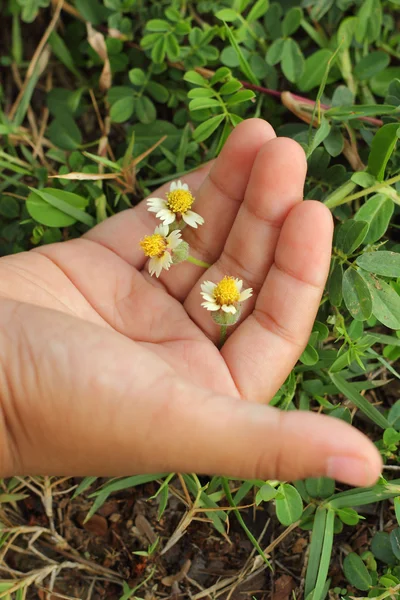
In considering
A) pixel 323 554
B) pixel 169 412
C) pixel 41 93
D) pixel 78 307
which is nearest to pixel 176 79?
pixel 41 93

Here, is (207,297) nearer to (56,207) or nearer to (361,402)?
(361,402)

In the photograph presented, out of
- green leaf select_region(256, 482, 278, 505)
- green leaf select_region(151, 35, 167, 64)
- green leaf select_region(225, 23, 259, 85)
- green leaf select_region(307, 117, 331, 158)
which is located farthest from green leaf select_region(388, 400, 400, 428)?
green leaf select_region(151, 35, 167, 64)

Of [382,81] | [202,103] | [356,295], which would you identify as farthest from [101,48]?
[356,295]

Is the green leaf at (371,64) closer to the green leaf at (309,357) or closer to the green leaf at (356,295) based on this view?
the green leaf at (356,295)

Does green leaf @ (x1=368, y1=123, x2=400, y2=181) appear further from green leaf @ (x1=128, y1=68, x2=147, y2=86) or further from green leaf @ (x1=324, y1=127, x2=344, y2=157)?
green leaf @ (x1=128, y1=68, x2=147, y2=86)

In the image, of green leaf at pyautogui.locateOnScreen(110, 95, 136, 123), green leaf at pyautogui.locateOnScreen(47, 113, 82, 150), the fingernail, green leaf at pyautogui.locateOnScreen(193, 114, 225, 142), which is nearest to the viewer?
the fingernail

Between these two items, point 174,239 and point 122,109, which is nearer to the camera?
point 174,239
